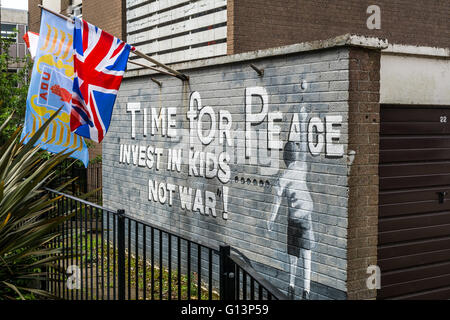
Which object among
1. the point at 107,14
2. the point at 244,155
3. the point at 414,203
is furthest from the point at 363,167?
the point at 107,14

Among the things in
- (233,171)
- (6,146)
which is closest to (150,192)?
(233,171)

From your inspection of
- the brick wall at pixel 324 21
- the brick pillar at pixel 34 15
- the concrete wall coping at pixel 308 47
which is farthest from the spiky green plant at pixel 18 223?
the brick pillar at pixel 34 15

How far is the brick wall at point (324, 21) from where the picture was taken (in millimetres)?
10492

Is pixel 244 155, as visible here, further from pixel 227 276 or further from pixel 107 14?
pixel 107 14

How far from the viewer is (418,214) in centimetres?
647

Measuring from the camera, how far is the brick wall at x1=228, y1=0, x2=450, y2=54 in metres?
→ 10.5

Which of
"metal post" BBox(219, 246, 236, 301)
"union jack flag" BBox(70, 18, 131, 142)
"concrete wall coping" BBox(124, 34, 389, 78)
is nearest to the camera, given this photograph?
"metal post" BBox(219, 246, 236, 301)

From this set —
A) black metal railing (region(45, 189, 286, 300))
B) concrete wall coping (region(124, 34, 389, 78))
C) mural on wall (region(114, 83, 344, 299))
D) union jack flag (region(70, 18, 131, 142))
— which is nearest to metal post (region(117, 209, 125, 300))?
black metal railing (region(45, 189, 286, 300))

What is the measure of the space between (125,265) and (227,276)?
3.94 metres

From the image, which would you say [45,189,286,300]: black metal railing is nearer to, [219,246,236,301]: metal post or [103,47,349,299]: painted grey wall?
[219,246,236,301]: metal post

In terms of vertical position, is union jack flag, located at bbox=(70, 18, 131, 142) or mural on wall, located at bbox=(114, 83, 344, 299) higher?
union jack flag, located at bbox=(70, 18, 131, 142)

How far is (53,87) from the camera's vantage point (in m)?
7.60

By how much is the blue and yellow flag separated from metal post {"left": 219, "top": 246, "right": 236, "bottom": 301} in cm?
413
